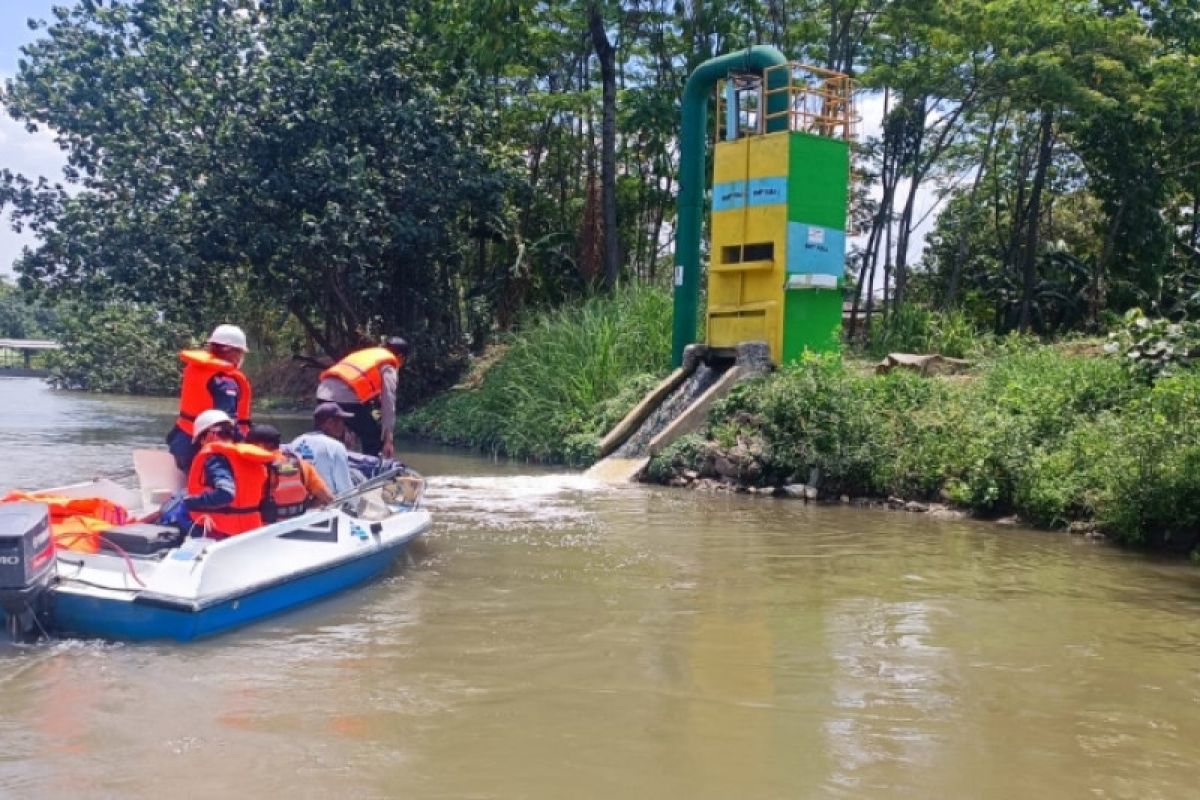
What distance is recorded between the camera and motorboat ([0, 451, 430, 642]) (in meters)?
6.03

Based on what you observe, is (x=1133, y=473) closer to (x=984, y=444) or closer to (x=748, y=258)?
(x=984, y=444)

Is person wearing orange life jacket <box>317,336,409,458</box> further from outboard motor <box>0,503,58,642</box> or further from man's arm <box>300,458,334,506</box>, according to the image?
outboard motor <box>0,503,58,642</box>

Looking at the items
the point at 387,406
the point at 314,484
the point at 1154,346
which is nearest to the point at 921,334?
the point at 1154,346

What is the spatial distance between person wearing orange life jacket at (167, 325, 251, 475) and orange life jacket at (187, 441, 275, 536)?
580 mm

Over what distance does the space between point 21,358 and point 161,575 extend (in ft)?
242

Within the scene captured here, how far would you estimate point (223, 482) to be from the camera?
7039 mm

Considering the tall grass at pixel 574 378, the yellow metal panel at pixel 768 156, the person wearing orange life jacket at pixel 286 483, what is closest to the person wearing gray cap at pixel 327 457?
the person wearing orange life jacket at pixel 286 483

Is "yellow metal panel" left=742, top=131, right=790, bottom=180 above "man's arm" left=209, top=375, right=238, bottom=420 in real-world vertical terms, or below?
above

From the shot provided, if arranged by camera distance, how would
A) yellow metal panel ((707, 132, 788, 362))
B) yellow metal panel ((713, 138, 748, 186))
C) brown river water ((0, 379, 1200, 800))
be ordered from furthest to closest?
1. yellow metal panel ((713, 138, 748, 186))
2. yellow metal panel ((707, 132, 788, 362))
3. brown river water ((0, 379, 1200, 800))

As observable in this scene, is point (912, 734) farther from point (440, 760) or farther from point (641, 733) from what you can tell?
point (440, 760)

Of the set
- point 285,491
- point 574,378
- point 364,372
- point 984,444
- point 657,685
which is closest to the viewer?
point 657,685

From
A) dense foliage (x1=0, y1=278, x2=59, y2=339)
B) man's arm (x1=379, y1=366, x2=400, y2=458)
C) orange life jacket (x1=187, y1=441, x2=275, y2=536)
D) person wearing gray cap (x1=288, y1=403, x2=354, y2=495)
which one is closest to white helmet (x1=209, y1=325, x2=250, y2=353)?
person wearing gray cap (x1=288, y1=403, x2=354, y2=495)

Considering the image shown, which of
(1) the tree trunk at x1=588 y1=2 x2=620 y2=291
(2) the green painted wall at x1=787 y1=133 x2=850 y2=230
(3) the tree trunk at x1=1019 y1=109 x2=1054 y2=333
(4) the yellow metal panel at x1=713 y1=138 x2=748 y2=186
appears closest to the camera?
(2) the green painted wall at x1=787 y1=133 x2=850 y2=230

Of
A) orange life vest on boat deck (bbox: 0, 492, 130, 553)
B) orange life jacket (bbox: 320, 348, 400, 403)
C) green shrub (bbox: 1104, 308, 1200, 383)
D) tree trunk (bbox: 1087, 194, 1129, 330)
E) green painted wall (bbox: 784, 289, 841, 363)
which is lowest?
orange life vest on boat deck (bbox: 0, 492, 130, 553)
